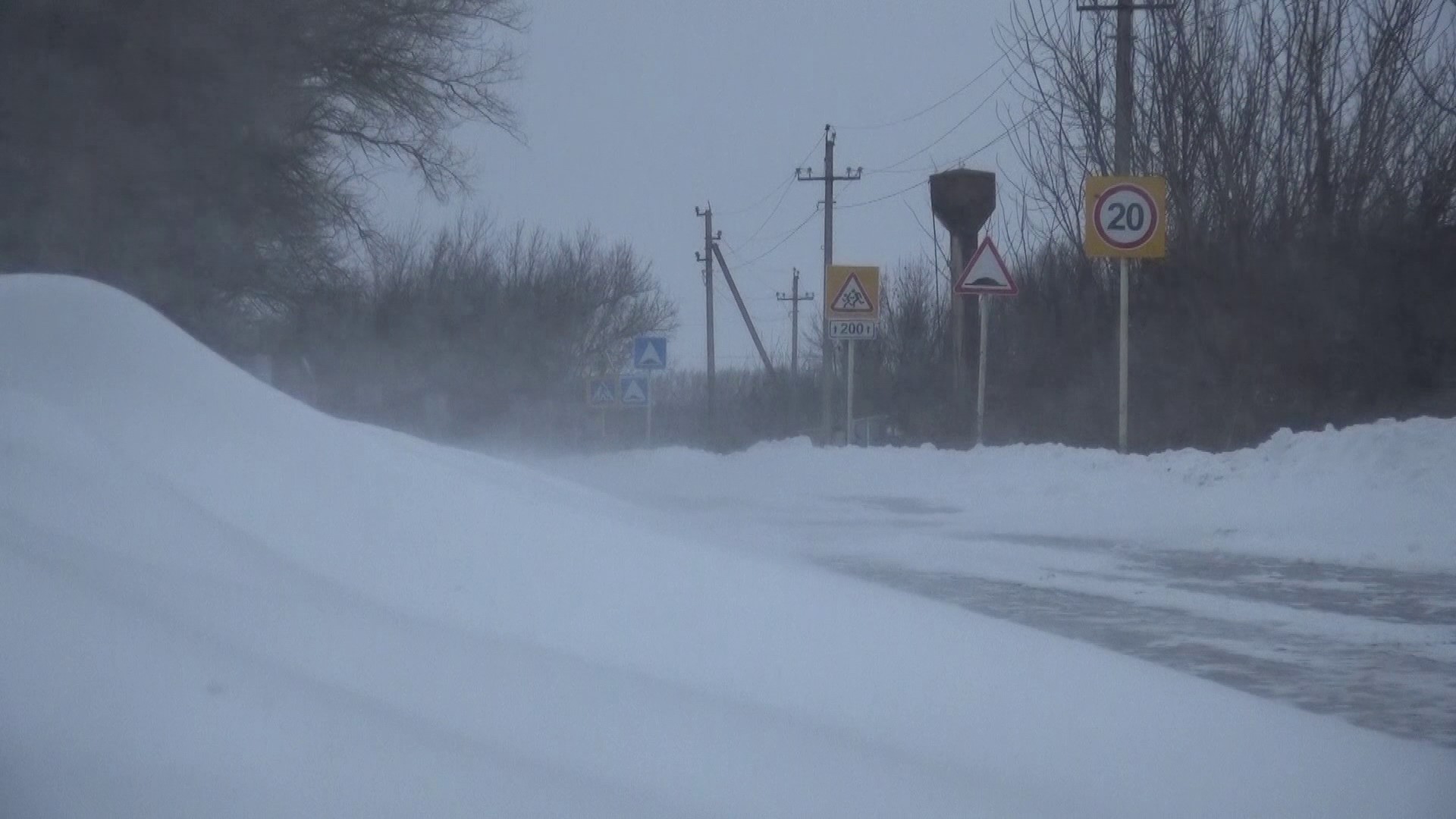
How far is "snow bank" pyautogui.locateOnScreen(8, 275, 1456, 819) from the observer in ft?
10.2

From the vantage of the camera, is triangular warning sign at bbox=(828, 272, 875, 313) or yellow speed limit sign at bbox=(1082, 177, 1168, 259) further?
triangular warning sign at bbox=(828, 272, 875, 313)

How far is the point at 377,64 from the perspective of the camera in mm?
15672

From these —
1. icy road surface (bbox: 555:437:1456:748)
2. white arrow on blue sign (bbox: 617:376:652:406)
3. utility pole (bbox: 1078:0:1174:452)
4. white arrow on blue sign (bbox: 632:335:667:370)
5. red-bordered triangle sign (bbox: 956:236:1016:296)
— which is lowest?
icy road surface (bbox: 555:437:1456:748)

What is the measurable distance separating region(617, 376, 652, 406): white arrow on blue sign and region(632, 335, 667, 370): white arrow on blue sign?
556 millimetres

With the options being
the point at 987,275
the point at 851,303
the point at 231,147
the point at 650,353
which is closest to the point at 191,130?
the point at 231,147

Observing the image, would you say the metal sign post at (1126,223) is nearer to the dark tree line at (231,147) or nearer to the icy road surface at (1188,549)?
the icy road surface at (1188,549)

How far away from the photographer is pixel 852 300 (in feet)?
70.2

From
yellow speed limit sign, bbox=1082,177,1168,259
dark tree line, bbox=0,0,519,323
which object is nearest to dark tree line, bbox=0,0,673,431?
dark tree line, bbox=0,0,519,323

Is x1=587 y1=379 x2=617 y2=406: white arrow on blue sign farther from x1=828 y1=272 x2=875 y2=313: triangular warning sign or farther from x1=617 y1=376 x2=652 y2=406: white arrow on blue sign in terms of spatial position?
x1=828 y1=272 x2=875 y2=313: triangular warning sign

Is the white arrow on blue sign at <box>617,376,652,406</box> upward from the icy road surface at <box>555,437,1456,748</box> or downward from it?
upward

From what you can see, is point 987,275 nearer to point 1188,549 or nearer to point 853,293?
point 853,293

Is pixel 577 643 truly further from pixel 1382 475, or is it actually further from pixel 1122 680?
pixel 1382 475

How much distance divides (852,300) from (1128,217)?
23.6 ft

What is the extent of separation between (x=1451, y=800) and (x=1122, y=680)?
1.19 m
